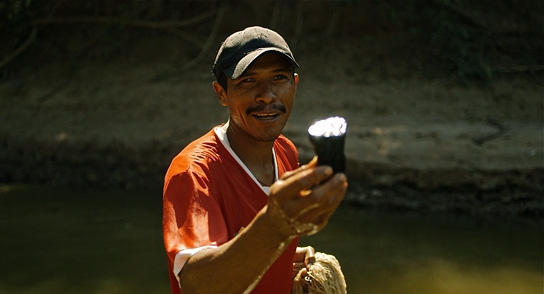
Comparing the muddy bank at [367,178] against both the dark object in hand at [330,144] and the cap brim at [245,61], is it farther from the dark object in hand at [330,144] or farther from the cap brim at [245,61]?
the dark object in hand at [330,144]

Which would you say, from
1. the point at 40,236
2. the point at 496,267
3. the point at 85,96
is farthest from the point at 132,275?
the point at 85,96

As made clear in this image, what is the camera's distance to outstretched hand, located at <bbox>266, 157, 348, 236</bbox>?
1392mm

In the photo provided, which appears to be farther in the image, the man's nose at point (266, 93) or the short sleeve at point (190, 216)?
the man's nose at point (266, 93)

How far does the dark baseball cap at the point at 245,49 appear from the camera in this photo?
186 centimetres

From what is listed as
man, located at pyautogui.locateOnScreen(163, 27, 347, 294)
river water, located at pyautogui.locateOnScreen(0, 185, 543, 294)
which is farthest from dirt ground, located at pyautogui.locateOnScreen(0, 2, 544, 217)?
man, located at pyautogui.locateOnScreen(163, 27, 347, 294)

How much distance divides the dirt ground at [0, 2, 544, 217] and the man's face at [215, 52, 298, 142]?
4102 millimetres

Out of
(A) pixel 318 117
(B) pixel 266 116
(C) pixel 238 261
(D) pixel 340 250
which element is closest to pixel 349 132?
(A) pixel 318 117

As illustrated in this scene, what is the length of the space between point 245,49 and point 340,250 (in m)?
3.46

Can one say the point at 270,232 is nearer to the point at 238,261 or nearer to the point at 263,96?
the point at 238,261

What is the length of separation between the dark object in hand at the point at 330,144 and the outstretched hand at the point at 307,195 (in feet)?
0.10

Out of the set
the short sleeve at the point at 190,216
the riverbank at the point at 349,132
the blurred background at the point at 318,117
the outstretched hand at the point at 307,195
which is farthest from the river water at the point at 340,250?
the outstretched hand at the point at 307,195

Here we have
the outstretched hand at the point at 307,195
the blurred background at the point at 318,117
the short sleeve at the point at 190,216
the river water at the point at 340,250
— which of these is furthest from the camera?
the blurred background at the point at 318,117

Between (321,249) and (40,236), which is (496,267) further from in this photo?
(40,236)

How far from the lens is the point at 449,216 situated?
5.76m
